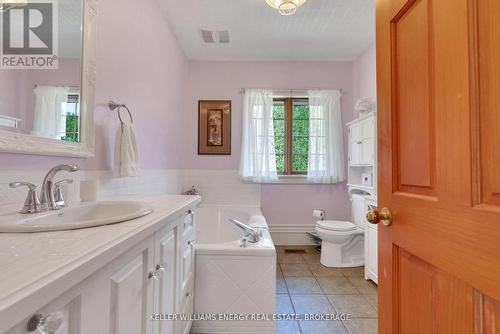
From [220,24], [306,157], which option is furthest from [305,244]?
[220,24]

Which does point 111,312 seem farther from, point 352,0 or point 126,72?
point 352,0

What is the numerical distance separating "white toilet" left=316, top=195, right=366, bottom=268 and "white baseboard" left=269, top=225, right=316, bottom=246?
0.61m

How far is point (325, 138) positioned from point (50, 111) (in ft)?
9.64

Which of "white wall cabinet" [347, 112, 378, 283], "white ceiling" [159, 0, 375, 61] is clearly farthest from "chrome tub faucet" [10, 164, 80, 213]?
"white wall cabinet" [347, 112, 378, 283]

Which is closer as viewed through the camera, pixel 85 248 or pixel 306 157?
pixel 85 248

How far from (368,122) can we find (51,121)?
2478mm

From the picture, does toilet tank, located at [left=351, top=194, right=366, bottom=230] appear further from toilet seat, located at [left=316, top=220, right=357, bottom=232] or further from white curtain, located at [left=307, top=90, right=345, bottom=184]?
white curtain, located at [left=307, top=90, right=345, bottom=184]

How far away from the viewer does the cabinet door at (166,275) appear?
0.97 m

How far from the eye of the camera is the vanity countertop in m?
0.36

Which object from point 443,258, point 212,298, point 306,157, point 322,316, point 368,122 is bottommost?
point 322,316

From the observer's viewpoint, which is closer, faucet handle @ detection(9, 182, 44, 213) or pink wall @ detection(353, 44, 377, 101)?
faucet handle @ detection(9, 182, 44, 213)

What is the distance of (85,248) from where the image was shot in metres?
0.53

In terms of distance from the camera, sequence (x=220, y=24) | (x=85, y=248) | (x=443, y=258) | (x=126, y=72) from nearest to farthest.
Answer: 1. (x=85, y=248)
2. (x=443, y=258)
3. (x=126, y=72)
4. (x=220, y=24)

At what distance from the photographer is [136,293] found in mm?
774
